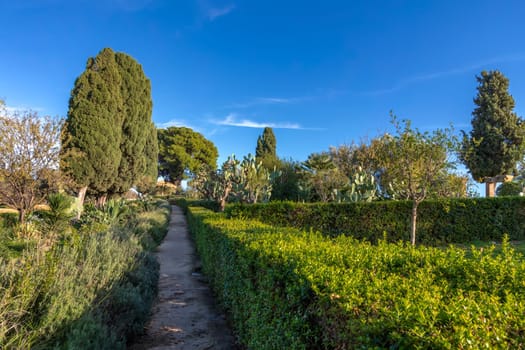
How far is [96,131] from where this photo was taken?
16.5 m

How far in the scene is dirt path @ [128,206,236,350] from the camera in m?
4.23

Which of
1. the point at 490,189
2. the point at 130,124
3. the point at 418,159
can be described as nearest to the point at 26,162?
the point at 130,124

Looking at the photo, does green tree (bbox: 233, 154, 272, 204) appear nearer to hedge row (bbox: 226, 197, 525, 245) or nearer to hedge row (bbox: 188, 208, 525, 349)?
hedge row (bbox: 226, 197, 525, 245)

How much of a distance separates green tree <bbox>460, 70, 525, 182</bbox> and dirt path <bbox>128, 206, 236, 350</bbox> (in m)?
25.6

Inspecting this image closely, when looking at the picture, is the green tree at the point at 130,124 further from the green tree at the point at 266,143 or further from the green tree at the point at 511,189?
the green tree at the point at 266,143

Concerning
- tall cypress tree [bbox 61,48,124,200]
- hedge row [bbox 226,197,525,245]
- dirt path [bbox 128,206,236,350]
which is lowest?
dirt path [bbox 128,206,236,350]

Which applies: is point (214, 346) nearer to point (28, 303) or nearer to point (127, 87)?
point (28, 303)

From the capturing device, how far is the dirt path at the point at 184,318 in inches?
167

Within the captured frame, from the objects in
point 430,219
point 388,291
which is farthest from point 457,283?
point 430,219

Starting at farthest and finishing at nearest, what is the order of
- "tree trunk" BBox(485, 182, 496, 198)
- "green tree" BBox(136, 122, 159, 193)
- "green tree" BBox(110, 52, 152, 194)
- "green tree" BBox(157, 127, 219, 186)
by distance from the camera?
"green tree" BBox(157, 127, 219, 186)
"green tree" BBox(136, 122, 159, 193)
"tree trunk" BBox(485, 182, 496, 198)
"green tree" BBox(110, 52, 152, 194)

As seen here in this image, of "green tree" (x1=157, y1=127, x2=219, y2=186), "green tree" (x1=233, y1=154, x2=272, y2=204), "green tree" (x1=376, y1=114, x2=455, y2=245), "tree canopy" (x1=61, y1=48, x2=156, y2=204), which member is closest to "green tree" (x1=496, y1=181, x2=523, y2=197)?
"green tree" (x1=376, y1=114, x2=455, y2=245)

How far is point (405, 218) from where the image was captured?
12.3 meters

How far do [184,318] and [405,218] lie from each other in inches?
397

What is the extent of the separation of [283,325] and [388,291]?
0.83 metres
